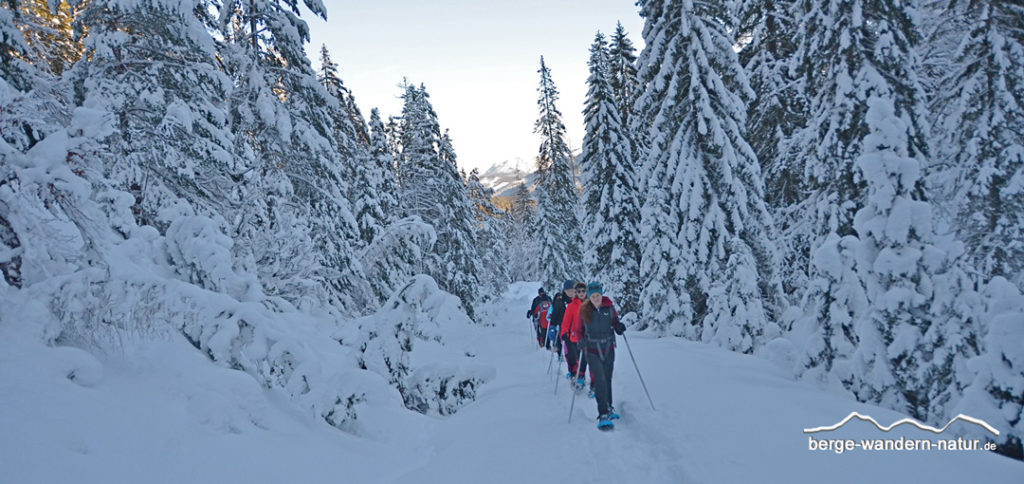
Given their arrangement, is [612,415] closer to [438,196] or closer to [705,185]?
[705,185]

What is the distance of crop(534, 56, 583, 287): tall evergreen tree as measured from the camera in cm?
3628

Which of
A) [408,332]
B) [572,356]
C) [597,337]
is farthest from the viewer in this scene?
[572,356]

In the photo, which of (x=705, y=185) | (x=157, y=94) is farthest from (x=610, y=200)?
(x=157, y=94)

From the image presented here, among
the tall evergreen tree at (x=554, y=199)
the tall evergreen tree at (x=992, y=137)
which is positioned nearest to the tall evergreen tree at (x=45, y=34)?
the tall evergreen tree at (x=992, y=137)

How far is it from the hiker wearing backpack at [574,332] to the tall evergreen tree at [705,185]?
22.2 ft

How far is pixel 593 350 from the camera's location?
25.8 feet

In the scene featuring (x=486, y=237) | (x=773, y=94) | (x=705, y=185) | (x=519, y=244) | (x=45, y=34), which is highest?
(x=773, y=94)

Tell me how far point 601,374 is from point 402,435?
3.09 meters

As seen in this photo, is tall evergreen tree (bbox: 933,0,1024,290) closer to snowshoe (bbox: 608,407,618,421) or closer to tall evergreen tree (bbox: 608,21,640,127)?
snowshoe (bbox: 608,407,618,421)

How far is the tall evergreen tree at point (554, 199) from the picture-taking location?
119 feet

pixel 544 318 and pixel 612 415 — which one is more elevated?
pixel 544 318

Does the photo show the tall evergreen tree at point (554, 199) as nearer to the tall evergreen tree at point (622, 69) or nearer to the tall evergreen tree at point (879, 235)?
the tall evergreen tree at point (622, 69)

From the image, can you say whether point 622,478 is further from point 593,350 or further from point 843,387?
point 843,387

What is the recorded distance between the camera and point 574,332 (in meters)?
8.52
